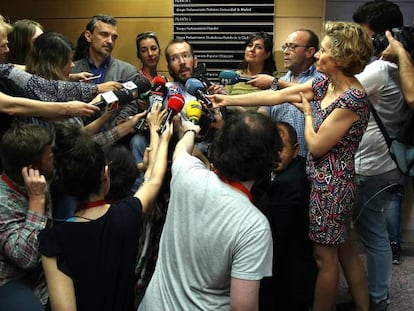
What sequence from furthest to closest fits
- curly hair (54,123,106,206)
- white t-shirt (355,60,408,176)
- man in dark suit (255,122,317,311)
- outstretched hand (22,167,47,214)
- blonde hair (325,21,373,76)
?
white t-shirt (355,60,408,176) → man in dark suit (255,122,317,311) → blonde hair (325,21,373,76) → outstretched hand (22,167,47,214) → curly hair (54,123,106,206)

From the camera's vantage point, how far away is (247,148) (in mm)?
1358

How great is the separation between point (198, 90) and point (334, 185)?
2.40 feet

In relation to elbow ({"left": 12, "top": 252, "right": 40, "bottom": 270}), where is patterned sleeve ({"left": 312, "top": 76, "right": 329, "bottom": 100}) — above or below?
above

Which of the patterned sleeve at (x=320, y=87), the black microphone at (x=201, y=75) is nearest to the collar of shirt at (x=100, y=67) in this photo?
the black microphone at (x=201, y=75)

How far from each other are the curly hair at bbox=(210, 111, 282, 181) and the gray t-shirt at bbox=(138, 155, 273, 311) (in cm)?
5

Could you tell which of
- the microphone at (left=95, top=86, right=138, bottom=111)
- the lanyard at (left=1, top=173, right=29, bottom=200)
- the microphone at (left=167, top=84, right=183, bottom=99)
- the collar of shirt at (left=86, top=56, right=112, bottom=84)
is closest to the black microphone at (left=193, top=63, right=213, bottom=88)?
the microphone at (left=167, top=84, right=183, bottom=99)

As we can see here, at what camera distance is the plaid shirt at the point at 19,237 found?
1644 millimetres

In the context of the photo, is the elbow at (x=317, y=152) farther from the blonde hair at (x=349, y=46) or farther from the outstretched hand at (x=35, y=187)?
the outstretched hand at (x=35, y=187)

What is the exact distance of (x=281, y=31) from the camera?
4.00 meters

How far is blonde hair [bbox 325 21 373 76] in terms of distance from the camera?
1833 millimetres

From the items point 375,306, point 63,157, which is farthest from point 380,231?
point 63,157

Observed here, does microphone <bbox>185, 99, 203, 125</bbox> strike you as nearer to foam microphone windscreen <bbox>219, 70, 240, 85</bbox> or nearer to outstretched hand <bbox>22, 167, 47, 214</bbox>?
outstretched hand <bbox>22, 167, 47, 214</bbox>

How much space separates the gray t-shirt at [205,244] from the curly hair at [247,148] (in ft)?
0.18

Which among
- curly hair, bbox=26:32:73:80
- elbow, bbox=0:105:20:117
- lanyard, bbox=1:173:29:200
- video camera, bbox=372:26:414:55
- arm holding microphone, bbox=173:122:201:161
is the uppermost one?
video camera, bbox=372:26:414:55
